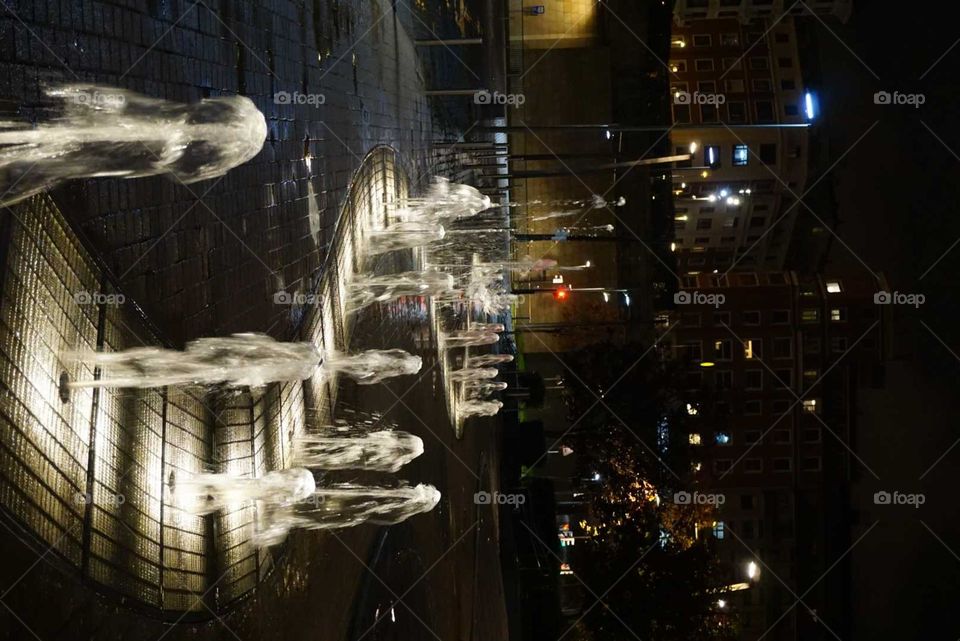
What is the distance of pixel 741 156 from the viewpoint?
1946 inches

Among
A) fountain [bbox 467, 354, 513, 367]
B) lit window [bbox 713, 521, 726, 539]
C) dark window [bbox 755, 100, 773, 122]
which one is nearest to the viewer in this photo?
fountain [bbox 467, 354, 513, 367]

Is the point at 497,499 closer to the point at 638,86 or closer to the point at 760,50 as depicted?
the point at 638,86

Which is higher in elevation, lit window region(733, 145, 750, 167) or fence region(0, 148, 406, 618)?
lit window region(733, 145, 750, 167)

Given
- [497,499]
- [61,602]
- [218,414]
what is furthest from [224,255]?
[497,499]

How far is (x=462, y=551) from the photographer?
13.6m

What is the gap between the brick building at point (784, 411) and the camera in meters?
44.8

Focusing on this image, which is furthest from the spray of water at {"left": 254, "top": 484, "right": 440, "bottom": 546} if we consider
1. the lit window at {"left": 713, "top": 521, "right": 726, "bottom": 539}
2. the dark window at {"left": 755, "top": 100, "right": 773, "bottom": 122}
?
the dark window at {"left": 755, "top": 100, "right": 773, "bottom": 122}

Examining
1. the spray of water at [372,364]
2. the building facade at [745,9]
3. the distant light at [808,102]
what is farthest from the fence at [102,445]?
the distant light at [808,102]

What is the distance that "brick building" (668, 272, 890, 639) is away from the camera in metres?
44.8

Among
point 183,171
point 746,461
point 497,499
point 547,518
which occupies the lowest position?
point 746,461

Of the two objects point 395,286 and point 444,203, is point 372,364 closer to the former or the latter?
point 395,286

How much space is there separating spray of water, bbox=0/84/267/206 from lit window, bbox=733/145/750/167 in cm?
4504

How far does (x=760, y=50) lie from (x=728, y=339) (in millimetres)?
16095

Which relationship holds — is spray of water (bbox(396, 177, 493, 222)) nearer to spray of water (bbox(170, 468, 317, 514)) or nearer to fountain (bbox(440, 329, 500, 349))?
fountain (bbox(440, 329, 500, 349))
